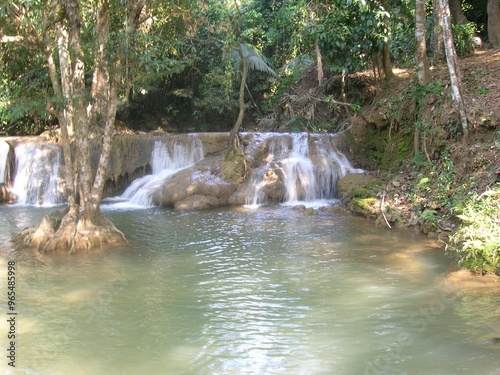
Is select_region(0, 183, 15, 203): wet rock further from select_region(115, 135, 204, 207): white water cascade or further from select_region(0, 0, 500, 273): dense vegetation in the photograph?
select_region(115, 135, 204, 207): white water cascade

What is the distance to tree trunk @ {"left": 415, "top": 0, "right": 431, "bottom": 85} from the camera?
1195 centimetres

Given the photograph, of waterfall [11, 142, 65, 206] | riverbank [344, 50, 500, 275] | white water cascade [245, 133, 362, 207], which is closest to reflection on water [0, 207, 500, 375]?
riverbank [344, 50, 500, 275]

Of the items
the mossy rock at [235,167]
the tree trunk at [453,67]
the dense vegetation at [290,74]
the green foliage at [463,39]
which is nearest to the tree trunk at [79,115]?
the dense vegetation at [290,74]

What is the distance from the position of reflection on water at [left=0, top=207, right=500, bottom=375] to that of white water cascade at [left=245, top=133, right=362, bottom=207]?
4297 mm

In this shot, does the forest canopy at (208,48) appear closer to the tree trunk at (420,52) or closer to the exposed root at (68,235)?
the tree trunk at (420,52)

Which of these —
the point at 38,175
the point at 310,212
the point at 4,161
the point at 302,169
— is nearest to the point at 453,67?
the point at 310,212

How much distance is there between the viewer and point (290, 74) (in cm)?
1883

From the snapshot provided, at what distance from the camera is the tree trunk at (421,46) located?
39.2 ft

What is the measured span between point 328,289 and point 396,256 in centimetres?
209

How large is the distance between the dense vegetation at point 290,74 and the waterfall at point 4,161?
118 cm

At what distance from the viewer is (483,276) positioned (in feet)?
22.4

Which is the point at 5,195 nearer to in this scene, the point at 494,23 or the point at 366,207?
the point at 366,207

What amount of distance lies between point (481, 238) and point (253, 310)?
3623 millimetres

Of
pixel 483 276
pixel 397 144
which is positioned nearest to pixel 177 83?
pixel 397 144
